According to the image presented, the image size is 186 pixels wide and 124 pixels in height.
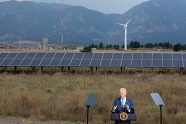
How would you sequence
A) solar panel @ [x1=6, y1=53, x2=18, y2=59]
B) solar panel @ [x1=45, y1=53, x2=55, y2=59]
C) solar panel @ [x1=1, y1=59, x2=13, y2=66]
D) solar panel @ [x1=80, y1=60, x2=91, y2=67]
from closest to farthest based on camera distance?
solar panel @ [x1=80, y1=60, x2=91, y2=67] → solar panel @ [x1=1, y1=59, x2=13, y2=66] → solar panel @ [x1=45, y1=53, x2=55, y2=59] → solar panel @ [x1=6, y1=53, x2=18, y2=59]

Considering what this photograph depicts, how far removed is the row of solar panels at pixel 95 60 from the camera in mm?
25750

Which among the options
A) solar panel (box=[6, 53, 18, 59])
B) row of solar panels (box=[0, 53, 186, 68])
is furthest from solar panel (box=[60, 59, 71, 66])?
solar panel (box=[6, 53, 18, 59])

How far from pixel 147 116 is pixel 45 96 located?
5855mm

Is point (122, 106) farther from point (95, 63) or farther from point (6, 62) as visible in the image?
point (6, 62)

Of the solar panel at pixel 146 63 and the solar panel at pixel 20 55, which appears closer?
the solar panel at pixel 146 63

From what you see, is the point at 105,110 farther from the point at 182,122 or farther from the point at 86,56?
the point at 86,56

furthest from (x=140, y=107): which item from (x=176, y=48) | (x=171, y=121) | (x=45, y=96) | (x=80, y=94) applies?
(x=176, y=48)

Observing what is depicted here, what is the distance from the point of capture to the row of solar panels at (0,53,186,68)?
25750mm

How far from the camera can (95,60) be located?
27062 millimetres

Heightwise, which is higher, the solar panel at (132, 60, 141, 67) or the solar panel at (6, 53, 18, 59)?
the solar panel at (6, 53, 18, 59)

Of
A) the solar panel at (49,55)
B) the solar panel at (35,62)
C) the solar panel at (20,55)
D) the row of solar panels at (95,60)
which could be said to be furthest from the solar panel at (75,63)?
the solar panel at (20,55)

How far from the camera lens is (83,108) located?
1195cm

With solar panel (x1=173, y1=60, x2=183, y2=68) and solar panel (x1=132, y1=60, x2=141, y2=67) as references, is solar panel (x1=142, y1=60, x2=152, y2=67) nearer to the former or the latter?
solar panel (x1=132, y1=60, x2=141, y2=67)

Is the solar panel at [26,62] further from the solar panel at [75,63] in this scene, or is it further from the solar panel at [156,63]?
the solar panel at [156,63]
